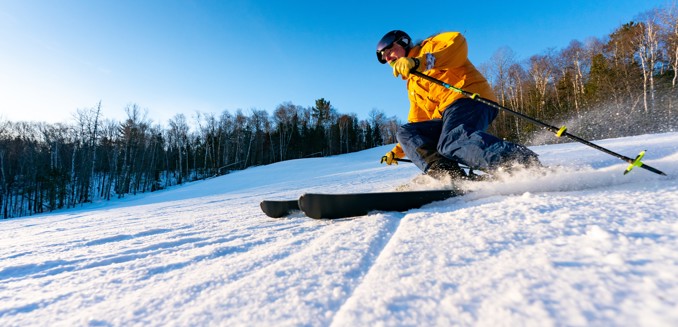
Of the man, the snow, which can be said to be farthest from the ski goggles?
the snow

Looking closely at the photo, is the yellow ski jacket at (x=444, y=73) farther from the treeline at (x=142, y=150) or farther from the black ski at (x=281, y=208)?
the treeline at (x=142, y=150)

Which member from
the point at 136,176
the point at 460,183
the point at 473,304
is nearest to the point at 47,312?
the point at 473,304

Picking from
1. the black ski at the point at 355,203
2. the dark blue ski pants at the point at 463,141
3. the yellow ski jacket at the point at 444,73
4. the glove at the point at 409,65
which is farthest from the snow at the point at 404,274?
the yellow ski jacket at the point at 444,73

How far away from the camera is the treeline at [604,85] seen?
1809cm

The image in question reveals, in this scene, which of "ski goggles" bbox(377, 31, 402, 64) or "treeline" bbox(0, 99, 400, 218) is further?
"treeline" bbox(0, 99, 400, 218)

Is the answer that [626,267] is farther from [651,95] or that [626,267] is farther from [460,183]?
[651,95]

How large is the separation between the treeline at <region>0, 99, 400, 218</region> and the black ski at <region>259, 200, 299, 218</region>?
32936 mm

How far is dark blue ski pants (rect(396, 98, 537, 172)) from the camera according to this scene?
1759 millimetres

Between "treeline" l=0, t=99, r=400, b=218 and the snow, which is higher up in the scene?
"treeline" l=0, t=99, r=400, b=218

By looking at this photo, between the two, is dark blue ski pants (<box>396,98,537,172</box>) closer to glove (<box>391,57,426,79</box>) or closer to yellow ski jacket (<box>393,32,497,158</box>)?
yellow ski jacket (<box>393,32,497,158</box>)

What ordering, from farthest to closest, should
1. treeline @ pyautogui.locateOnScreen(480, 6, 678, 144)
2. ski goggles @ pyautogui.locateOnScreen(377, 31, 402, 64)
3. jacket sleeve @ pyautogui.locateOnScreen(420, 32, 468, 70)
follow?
treeline @ pyautogui.locateOnScreen(480, 6, 678, 144)
ski goggles @ pyautogui.locateOnScreen(377, 31, 402, 64)
jacket sleeve @ pyautogui.locateOnScreen(420, 32, 468, 70)

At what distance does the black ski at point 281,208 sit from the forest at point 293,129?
18608 millimetres

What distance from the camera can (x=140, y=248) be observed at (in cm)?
129

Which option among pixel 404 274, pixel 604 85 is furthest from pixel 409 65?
pixel 604 85
